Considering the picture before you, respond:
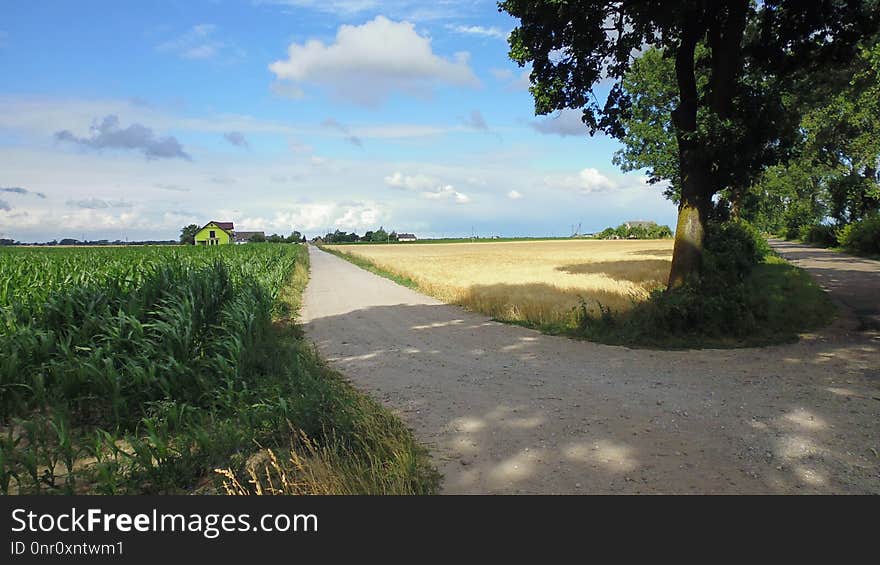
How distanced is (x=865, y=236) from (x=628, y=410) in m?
37.2

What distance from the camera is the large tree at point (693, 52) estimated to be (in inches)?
434

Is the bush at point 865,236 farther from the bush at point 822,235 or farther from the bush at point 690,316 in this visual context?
the bush at point 690,316

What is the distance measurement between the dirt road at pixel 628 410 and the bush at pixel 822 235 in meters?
43.0

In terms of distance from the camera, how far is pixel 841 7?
12.0 meters

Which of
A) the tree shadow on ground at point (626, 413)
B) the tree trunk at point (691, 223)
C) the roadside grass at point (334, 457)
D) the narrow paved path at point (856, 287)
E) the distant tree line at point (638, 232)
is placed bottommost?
the tree shadow on ground at point (626, 413)

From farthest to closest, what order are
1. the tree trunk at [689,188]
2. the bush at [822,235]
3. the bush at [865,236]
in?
the bush at [822,235]
the bush at [865,236]
the tree trunk at [689,188]

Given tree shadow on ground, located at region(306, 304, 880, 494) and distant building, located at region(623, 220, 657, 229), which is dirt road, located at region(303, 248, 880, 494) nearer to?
tree shadow on ground, located at region(306, 304, 880, 494)

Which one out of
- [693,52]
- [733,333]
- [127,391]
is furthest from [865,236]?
[127,391]

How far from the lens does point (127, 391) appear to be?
6234mm

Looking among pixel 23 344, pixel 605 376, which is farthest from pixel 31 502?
pixel 605 376

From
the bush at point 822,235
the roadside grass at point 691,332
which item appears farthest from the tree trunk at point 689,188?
the bush at point 822,235

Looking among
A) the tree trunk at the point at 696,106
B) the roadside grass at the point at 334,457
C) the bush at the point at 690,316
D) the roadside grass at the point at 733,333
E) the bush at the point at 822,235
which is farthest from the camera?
the bush at the point at 822,235

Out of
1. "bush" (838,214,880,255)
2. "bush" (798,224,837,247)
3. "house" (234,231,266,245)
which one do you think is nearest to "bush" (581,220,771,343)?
"bush" (838,214,880,255)

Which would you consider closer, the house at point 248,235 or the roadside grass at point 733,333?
the roadside grass at point 733,333
